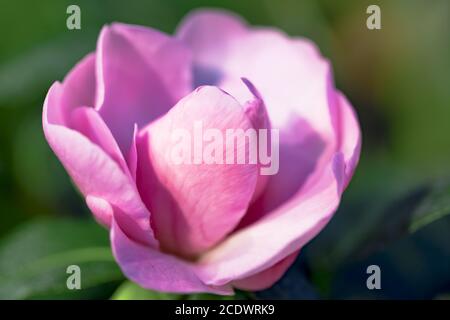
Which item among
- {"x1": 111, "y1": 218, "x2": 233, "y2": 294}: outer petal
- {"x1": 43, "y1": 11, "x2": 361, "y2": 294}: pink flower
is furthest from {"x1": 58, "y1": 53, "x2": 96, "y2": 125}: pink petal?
{"x1": 111, "y1": 218, "x2": 233, "y2": 294}: outer petal

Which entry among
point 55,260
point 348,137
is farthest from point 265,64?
point 55,260

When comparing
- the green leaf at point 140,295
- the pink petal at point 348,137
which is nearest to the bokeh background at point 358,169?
the green leaf at point 140,295

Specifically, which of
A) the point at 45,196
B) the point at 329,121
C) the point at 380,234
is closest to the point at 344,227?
the point at 380,234

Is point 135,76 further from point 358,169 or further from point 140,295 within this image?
point 358,169

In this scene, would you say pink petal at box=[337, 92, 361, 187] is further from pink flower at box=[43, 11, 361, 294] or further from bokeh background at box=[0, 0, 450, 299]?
bokeh background at box=[0, 0, 450, 299]

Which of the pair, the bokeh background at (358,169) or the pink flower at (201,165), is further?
the bokeh background at (358,169)

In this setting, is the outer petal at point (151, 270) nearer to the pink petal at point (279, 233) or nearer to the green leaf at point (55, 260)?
the pink petal at point (279, 233)

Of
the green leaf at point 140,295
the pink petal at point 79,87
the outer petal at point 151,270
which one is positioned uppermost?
the pink petal at point 79,87
